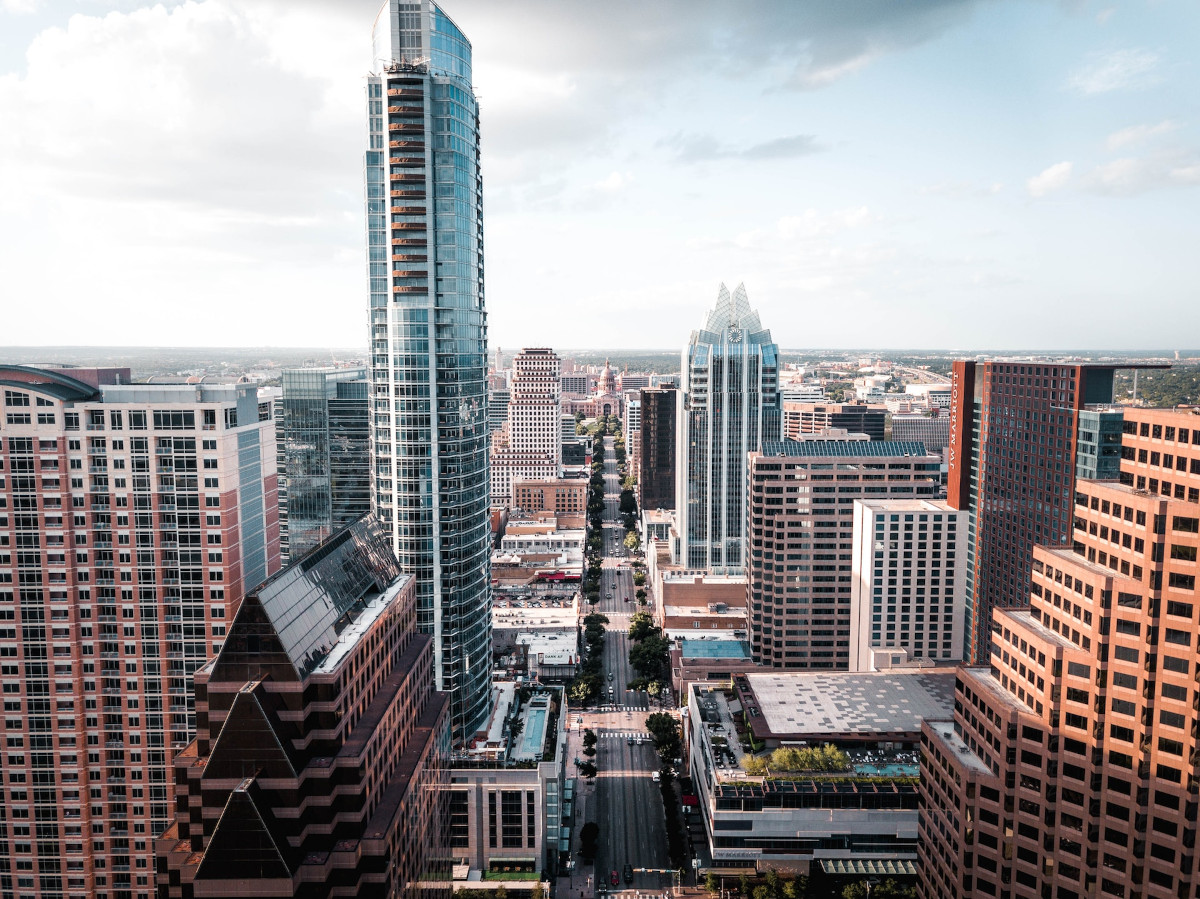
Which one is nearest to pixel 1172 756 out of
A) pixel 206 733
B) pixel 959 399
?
pixel 206 733

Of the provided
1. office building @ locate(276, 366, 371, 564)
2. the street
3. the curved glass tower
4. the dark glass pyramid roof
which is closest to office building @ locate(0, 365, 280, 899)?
the dark glass pyramid roof

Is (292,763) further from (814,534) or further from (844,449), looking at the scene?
(844,449)

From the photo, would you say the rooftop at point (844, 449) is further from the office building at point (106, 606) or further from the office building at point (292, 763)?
the office building at point (292, 763)

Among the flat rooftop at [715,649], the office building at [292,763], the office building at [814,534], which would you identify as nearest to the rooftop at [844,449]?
the office building at [814,534]

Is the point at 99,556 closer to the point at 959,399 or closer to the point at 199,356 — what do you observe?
the point at 199,356

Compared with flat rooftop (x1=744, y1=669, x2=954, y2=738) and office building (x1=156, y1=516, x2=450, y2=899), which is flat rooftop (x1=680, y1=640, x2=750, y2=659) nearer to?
flat rooftop (x1=744, y1=669, x2=954, y2=738)

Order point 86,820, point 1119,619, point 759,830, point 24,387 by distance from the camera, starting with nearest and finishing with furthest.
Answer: point 1119,619 → point 24,387 → point 86,820 → point 759,830
